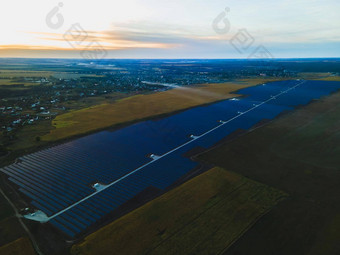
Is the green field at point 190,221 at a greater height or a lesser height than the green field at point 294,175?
lesser

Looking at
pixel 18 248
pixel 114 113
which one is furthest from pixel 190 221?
pixel 114 113

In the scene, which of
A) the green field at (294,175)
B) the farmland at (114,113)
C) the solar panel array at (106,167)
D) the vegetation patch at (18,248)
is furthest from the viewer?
the farmland at (114,113)

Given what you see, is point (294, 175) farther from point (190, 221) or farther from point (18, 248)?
point (18, 248)

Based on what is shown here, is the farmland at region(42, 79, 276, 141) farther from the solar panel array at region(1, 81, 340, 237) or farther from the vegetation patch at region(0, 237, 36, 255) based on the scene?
the vegetation patch at region(0, 237, 36, 255)

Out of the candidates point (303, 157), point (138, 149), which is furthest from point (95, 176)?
point (303, 157)

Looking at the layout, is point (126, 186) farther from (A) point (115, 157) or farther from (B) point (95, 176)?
(A) point (115, 157)

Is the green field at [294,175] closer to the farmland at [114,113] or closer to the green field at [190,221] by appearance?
the green field at [190,221]

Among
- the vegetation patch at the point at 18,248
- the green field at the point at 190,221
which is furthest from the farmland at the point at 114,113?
the green field at the point at 190,221
